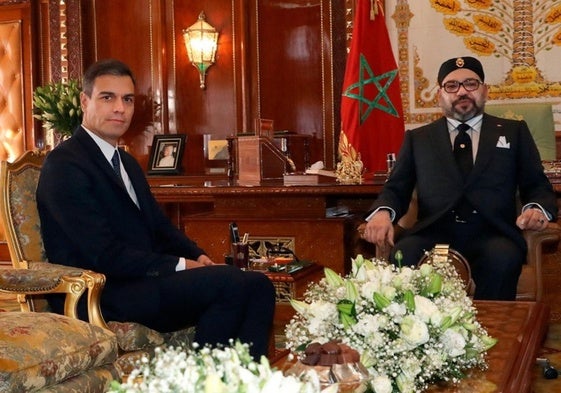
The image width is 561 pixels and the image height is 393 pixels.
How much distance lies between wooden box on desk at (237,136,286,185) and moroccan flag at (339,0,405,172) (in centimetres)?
50

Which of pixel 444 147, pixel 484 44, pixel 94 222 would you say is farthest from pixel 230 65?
pixel 94 222

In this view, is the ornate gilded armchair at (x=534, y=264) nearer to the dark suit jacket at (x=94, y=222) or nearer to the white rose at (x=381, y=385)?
the dark suit jacket at (x=94, y=222)

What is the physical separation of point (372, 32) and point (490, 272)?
2751mm

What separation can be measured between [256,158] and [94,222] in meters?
2.39

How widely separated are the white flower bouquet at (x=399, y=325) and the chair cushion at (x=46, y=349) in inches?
25.1

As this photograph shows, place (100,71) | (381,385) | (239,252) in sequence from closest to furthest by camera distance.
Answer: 1. (381,385)
2. (100,71)
3. (239,252)

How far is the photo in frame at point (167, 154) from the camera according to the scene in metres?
6.66

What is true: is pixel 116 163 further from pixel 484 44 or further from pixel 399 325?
pixel 484 44

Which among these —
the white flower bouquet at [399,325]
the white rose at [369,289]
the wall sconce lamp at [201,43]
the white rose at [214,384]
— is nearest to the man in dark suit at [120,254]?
the white flower bouquet at [399,325]

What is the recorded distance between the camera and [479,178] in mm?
3514

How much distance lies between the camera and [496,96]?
19.4 ft

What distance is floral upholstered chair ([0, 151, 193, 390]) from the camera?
2426 millimetres

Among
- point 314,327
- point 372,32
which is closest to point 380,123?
point 372,32

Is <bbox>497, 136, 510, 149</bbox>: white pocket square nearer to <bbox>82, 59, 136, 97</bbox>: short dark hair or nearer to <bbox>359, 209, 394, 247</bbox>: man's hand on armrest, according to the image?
<bbox>359, 209, 394, 247</bbox>: man's hand on armrest
